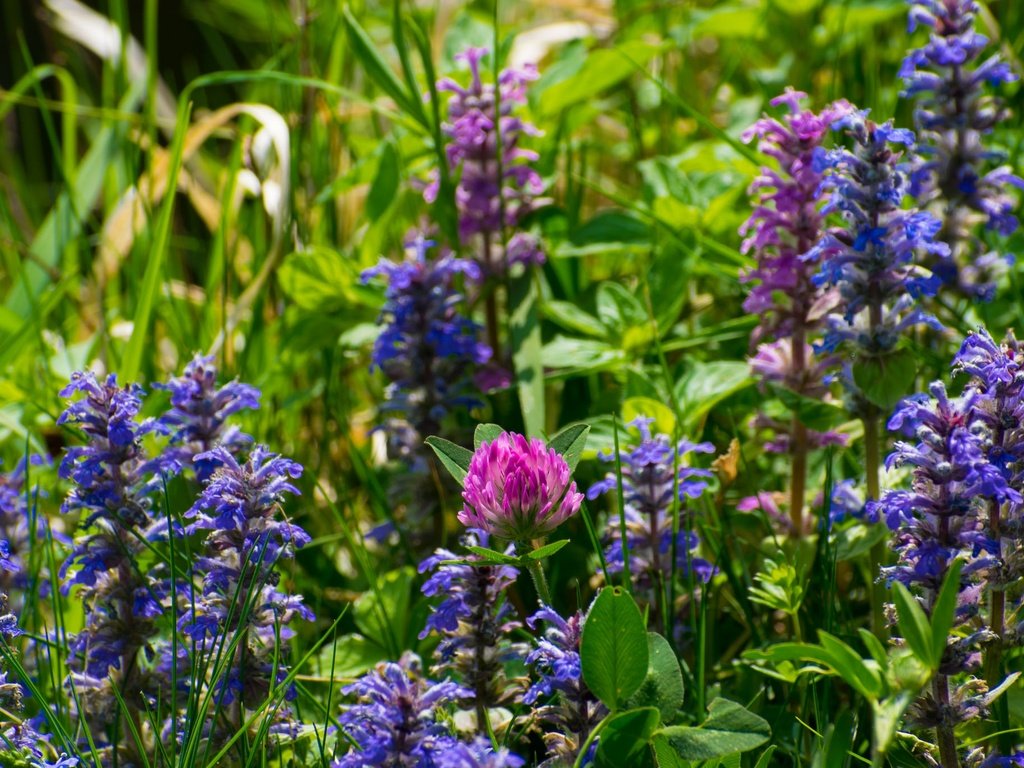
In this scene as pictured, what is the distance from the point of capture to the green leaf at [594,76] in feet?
10.6

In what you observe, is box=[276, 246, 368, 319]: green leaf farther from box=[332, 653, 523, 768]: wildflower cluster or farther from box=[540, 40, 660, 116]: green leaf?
box=[332, 653, 523, 768]: wildflower cluster

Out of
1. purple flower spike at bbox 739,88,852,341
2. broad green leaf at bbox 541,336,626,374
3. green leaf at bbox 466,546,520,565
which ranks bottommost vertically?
green leaf at bbox 466,546,520,565

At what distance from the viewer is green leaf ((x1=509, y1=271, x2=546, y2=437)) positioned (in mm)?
2664

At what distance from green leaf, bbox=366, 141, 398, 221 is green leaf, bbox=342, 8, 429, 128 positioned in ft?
0.55

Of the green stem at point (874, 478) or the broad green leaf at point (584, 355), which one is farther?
the broad green leaf at point (584, 355)

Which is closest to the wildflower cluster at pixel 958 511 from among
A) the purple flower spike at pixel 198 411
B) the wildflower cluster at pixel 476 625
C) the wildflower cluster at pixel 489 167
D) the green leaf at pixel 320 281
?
the wildflower cluster at pixel 476 625

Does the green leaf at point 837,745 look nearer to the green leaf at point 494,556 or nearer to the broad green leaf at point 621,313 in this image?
the green leaf at point 494,556

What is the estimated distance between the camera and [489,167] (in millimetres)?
3014

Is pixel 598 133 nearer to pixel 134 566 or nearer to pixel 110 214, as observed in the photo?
pixel 110 214

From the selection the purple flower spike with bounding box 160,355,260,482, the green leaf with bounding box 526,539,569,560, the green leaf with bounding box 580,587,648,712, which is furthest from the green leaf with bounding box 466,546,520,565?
the purple flower spike with bounding box 160,355,260,482

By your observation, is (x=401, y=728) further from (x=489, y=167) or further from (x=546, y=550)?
(x=489, y=167)

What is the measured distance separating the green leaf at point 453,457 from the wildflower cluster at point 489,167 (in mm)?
1179

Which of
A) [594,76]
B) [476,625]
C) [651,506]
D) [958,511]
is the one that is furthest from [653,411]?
[594,76]

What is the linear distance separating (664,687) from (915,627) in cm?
40
